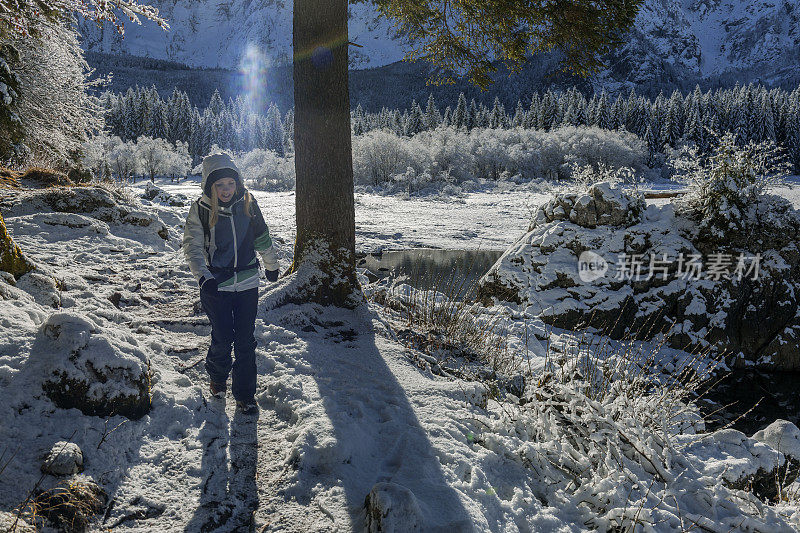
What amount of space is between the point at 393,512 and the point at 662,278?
8792mm

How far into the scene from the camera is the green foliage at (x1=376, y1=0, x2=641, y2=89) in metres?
5.21

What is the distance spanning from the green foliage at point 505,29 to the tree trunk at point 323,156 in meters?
1.24

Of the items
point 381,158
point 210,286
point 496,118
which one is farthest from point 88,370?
point 496,118

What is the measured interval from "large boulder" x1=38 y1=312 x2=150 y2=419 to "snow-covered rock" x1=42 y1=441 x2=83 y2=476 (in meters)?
0.39

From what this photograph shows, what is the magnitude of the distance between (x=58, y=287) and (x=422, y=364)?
3.63 metres

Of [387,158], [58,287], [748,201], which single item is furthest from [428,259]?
[387,158]

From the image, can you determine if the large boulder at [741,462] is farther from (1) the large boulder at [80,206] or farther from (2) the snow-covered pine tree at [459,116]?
(2) the snow-covered pine tree at [459,116]

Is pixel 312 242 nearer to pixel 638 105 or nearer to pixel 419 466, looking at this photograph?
pixel 419 466

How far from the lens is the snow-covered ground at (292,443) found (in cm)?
223

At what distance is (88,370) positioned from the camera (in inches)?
104

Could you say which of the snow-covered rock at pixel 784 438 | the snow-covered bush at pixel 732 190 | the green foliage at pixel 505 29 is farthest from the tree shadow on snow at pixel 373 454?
the snow-covered bush at pixel 732 190

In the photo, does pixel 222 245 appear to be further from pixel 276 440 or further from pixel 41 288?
pixel 41 288

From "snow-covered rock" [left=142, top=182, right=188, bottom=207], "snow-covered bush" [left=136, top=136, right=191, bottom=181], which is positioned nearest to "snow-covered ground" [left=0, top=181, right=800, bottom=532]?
"snow-covered rock" [left=142, top=182, right=188, bottom=207]

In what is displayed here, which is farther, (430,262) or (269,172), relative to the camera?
(269,172)
